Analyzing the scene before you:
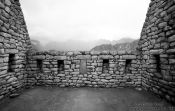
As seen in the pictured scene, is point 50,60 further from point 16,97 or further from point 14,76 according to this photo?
point 16,97

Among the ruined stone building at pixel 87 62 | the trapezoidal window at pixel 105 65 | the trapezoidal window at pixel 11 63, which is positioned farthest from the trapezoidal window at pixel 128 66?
the trapezoidal window at pixel 11 63

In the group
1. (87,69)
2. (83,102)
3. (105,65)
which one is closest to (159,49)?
(105,65)

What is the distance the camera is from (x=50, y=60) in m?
5.27

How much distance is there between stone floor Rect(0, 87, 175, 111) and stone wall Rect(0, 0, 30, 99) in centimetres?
79

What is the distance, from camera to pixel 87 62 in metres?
5.21

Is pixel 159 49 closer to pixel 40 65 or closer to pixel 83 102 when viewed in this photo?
pixel 83 102

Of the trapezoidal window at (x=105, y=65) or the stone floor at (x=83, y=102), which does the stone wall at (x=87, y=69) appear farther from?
the stone floor at (x=83, y=102)

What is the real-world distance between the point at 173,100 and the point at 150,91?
3.87 ft

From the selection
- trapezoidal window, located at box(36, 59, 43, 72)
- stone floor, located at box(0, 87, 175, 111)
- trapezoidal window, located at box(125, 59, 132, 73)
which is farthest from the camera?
trapezoidal window, located at box(36, 59, 43, 72)

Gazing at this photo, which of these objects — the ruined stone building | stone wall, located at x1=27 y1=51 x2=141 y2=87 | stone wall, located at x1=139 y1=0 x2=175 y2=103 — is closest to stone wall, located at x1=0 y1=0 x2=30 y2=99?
the ruined stone building

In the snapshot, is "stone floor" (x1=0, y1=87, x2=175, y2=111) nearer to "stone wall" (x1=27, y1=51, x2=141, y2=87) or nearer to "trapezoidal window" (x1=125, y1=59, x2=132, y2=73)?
"stone wall" (x1=27, y1=51, x2=141, y2=87)

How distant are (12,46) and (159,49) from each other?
610cm

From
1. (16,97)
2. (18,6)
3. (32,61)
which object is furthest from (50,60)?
(18,6)

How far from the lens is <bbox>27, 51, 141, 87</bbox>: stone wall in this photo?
5.14 metres
